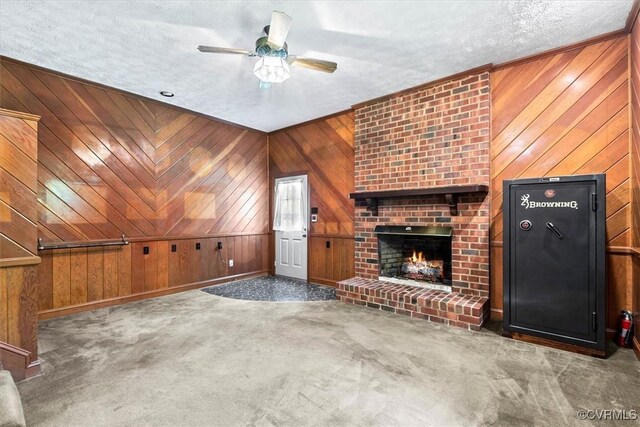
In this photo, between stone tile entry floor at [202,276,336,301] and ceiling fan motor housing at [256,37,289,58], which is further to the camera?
stone tile entry floor at [202,276,336,301]

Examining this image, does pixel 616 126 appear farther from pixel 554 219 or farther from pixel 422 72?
Result: pixel 422 72

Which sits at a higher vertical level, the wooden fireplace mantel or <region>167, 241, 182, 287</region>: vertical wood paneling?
the wooden fireplace mantel

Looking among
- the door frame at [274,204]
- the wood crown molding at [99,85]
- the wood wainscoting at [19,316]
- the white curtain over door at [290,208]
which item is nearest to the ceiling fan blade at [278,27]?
the wood wainscoting at [19,316]

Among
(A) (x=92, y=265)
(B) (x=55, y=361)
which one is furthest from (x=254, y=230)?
(B) (x=55, y=361)

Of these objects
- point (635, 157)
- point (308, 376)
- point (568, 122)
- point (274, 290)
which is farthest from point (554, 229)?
point (274, 290)

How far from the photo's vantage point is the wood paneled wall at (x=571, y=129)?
279 cm

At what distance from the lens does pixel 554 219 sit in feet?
8.67

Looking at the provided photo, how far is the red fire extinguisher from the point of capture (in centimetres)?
265

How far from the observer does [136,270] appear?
13.9 feet

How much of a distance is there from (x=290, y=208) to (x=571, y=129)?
411cm

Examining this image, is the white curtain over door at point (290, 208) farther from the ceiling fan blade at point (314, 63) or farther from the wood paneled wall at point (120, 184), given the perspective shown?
the ceiling fan blade at point (314, 63)

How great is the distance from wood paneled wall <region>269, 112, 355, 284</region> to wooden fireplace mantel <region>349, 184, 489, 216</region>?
0.54 meters

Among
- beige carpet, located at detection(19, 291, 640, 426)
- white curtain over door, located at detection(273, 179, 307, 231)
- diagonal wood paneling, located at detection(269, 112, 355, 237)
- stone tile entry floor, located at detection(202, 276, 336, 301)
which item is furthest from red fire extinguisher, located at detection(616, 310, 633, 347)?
white curtain over door, located at detection(273, 179, 307, 231)

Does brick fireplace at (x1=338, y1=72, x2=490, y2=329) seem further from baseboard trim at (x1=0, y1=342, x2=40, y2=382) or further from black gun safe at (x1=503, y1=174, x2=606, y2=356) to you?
baseboard trim at (x1=0, y1=342, x2=40, y2=382)
